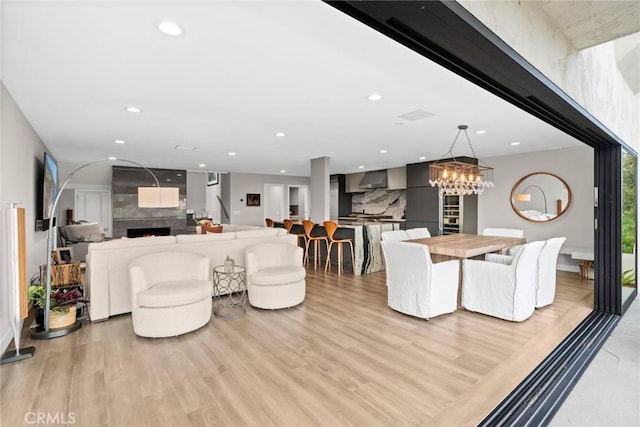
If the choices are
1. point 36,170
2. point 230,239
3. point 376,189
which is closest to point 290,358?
point 230,239

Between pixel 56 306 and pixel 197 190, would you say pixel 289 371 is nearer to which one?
pixel 56 306

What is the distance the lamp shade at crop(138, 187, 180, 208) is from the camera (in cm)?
404

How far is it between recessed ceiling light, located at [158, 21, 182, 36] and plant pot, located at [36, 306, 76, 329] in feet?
9.80

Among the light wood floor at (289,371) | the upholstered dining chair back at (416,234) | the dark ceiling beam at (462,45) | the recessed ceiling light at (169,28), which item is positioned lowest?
the light wood floor at (289,371)

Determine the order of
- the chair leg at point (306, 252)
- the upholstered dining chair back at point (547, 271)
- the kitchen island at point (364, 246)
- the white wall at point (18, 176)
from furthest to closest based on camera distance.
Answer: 1. the chair leg at point (306, 252)
2. the kitchen island at point (364, 246)
3. the upholstered dining chair back at point (547, 271)
4. the white wall at point (18, 176)

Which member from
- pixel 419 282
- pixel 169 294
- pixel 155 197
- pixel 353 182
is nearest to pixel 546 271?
pixel 419 282

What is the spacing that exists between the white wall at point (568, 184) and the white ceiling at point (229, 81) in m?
0.96

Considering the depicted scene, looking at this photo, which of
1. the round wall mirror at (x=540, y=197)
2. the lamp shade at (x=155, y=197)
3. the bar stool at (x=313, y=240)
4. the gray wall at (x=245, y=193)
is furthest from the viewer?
the gray wall at (x=245, y=193)

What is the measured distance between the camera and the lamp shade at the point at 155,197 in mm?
4035

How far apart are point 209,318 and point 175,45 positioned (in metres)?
2.61

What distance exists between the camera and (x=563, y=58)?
217 cm

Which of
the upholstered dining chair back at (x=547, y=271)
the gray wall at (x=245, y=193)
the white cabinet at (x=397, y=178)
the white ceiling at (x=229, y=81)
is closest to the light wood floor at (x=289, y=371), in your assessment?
the upholstered dining chair back at (x=547, y=271)

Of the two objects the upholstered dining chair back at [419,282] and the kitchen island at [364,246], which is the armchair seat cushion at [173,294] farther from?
the kitchen island at [364,246]

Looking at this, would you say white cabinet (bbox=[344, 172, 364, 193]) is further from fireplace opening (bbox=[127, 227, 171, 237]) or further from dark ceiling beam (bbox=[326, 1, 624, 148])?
dark ceiling beam (bbox=[326, 1, 624, 148])
